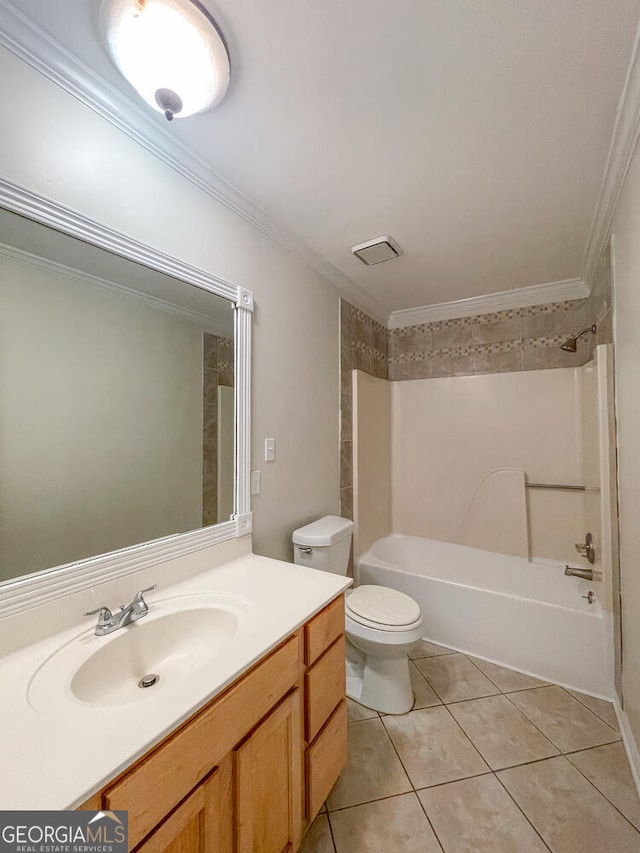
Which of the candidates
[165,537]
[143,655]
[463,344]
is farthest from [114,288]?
[463,344]

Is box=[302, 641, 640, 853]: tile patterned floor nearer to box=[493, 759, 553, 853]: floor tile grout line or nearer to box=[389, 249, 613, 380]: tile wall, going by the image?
box=[493, 759, 553, 853]: floor tile grout line

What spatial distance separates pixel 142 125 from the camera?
3.82 ft

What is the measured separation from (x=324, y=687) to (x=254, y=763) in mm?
352

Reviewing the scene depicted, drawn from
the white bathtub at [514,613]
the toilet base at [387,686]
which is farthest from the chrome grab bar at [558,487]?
the toilet base at [387,686]

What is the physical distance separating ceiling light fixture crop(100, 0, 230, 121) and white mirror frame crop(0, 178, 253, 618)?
410 mm

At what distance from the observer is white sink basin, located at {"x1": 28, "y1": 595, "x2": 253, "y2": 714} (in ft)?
2.56

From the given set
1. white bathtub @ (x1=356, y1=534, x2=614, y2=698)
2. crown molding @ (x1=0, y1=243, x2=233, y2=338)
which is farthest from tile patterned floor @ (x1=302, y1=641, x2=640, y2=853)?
crown molding @ (x1=0, y1=243, x2=233, y2=338)

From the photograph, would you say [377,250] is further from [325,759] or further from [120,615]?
[325,759]

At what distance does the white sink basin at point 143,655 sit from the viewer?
30.7 inches

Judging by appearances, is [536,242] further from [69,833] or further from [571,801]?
[69,833]

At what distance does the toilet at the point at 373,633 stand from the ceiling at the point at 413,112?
167cm

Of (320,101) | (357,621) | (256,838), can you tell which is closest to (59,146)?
(320,101)

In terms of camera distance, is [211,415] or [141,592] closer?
[141,592]

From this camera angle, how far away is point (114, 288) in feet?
3.81
